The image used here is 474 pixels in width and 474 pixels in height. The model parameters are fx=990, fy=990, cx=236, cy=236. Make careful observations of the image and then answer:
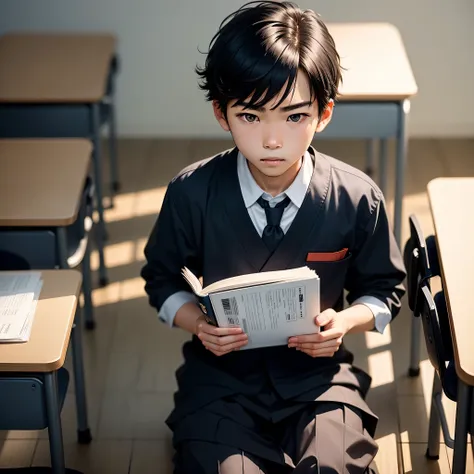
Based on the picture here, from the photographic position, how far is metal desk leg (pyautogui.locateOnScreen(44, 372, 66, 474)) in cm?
204

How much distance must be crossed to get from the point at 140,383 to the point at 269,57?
53.8 inches

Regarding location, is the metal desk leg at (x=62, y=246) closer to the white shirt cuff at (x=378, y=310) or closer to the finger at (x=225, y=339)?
the finger at (x=225, y=339)

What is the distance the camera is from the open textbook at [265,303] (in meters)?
2.01

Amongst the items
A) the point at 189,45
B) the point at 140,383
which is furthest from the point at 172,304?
the point at 189,45

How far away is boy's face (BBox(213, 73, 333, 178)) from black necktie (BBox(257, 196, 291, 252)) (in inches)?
5.7

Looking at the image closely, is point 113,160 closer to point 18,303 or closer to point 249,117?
point 18,303

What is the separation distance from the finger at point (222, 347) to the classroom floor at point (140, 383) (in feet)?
2.03

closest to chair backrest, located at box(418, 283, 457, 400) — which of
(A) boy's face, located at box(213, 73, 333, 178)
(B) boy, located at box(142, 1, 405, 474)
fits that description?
(B) boy, located at box(142, 1, 405, 474)

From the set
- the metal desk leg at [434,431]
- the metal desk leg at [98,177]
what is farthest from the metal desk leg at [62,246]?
the metal desk leg at [434,431]

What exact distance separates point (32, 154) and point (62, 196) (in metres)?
0.33

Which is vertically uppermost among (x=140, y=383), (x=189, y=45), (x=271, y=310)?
(x=271, y=310)

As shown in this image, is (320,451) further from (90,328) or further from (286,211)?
→ (90,328)

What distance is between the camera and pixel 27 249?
2.63m

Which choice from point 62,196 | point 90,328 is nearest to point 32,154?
point 62,196
